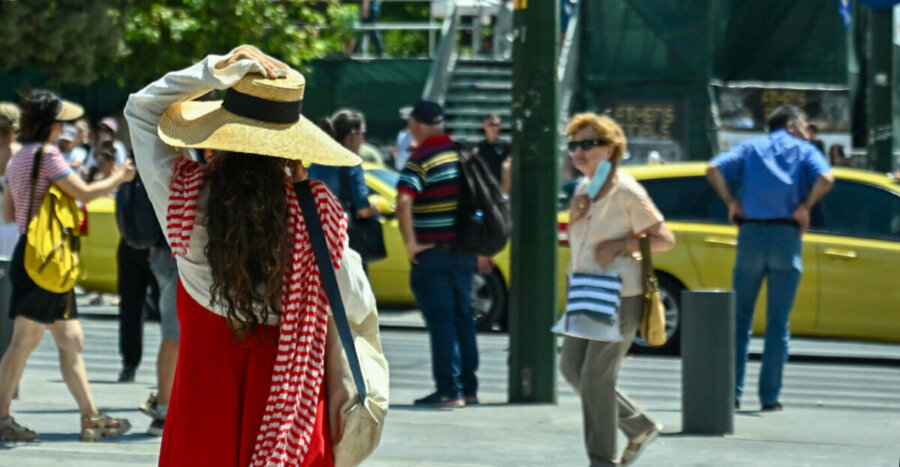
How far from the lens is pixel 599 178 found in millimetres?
7082

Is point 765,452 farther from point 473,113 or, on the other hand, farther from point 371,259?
point 473,113

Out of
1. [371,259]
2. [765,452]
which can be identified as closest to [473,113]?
[371,259]

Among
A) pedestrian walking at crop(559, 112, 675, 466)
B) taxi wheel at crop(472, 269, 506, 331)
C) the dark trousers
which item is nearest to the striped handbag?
pedestrian walking at crop(559, 112, 675, 466)

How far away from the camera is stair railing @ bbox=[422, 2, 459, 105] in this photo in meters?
23.9

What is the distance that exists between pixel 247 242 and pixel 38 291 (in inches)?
158

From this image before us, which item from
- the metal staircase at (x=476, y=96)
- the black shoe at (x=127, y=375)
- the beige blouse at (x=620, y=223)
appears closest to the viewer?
the beige blouse at (x=620, y=223)

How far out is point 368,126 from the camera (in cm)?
2695

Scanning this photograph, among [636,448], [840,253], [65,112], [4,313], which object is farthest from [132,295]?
[840,253]

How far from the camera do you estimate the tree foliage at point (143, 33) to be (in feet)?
85.0

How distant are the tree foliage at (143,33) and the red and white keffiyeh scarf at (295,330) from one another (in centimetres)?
2233

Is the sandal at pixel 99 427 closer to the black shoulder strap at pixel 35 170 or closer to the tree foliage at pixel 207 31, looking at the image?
the black shoulder strap at pixel 35 170

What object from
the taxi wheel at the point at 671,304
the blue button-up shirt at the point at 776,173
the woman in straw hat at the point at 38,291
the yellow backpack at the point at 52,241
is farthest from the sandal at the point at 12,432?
the taxi wheel at the point at 671,304

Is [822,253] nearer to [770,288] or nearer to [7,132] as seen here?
[770,288]

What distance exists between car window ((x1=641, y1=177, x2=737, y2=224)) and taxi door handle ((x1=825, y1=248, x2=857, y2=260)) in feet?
2.92
